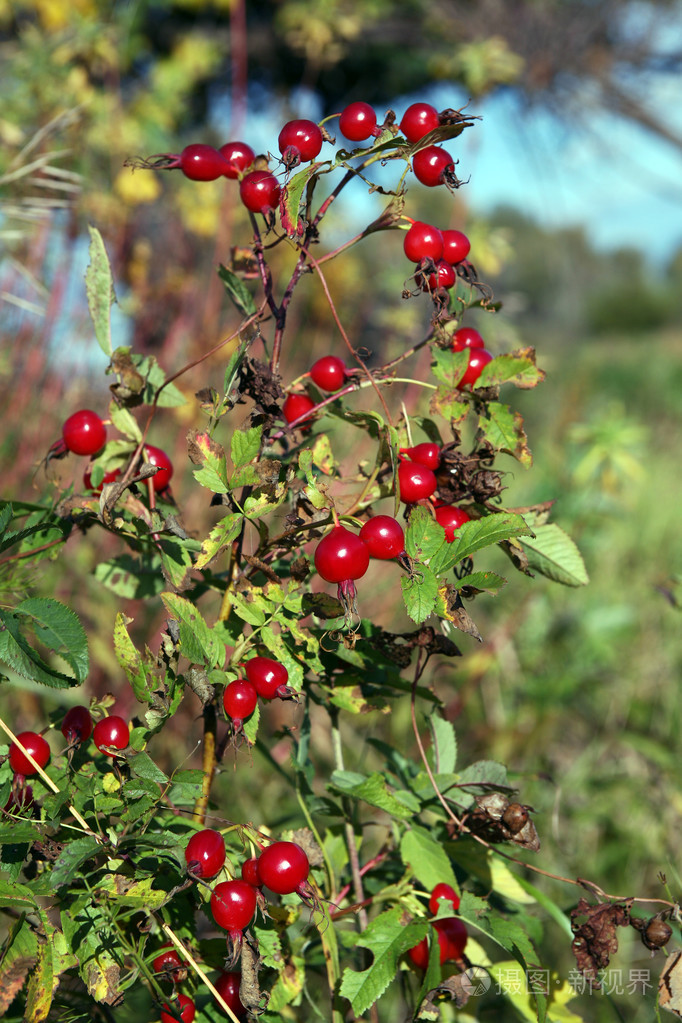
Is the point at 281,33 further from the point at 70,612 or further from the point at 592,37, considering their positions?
the point at 70,612

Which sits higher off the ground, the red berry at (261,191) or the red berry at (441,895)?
the red berry at (261,191)

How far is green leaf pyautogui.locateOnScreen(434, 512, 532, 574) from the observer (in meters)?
0.48

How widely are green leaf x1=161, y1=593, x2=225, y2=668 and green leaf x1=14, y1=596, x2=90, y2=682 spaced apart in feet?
0.26

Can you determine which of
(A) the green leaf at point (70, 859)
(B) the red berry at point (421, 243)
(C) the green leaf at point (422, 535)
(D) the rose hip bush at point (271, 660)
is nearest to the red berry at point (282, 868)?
(D) the rose hip bush at point (271, 660)

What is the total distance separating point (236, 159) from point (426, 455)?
290 millimetres

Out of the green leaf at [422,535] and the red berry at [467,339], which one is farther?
the red berry at [467,339]

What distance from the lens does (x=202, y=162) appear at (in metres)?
0.59

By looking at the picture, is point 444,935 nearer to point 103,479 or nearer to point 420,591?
point 420,591

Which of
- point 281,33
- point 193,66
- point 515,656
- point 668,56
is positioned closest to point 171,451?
point 515,656

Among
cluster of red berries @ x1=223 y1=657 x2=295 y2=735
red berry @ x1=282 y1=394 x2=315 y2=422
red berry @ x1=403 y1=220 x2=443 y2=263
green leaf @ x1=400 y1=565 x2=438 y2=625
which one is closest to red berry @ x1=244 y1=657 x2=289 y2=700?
cluster of red berries @ x1=223 y1=657 x2=295 y2=735

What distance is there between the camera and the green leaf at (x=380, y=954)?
0.49 meters

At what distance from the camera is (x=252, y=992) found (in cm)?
46

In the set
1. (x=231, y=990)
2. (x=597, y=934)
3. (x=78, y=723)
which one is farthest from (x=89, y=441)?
(x=597, y=934)

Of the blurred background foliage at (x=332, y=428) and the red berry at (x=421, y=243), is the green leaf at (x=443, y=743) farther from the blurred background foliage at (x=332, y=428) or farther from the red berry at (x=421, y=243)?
the red berry at (x=421, y=243)
